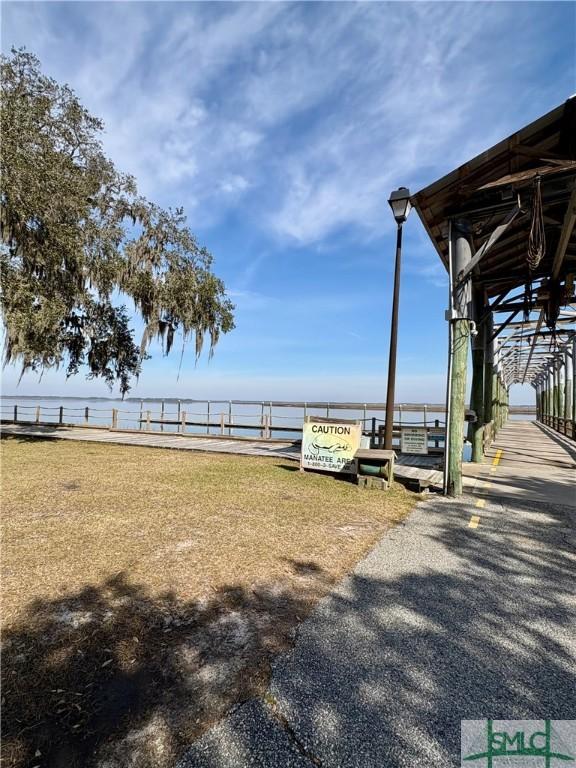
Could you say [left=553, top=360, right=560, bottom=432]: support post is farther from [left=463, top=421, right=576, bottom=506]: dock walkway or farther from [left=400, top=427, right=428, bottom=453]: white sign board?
[left=400, top=427, right=428, bottom=453]: white sign board

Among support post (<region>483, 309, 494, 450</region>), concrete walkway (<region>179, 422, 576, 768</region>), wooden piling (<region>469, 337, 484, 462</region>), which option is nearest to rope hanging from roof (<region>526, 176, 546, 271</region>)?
concrete walkway (<region>179, 422, 576, 768</region>)

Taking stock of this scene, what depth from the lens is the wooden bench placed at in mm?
7465

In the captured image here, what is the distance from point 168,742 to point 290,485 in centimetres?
567

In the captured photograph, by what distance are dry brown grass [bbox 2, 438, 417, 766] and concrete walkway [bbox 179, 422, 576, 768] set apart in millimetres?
236

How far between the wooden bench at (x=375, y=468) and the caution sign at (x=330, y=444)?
0.43m

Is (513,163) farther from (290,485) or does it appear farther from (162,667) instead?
(162,667)

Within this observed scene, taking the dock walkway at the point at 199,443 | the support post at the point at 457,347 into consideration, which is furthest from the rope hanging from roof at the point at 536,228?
the dock walkway at the point at 199,443

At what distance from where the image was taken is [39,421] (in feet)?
68.4

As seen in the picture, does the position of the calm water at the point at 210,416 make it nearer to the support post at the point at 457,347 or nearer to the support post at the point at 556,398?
the support post at the point at 457,347

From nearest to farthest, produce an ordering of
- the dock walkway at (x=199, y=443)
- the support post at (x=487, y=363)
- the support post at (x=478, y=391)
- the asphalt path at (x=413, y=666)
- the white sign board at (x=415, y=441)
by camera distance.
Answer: the asphalt path at (x=413, y=666)
the white sign board at (x=415, y=441)
the support post at (x=478, y=391)
the support post at (x=487, y=363)
the dock walkway at (x=199, y=443)

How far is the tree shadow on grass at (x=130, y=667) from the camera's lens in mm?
1858

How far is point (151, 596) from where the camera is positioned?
3248 mm

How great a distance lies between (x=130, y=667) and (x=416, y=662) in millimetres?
1853

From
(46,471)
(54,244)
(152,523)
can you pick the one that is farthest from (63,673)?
(54,244)
